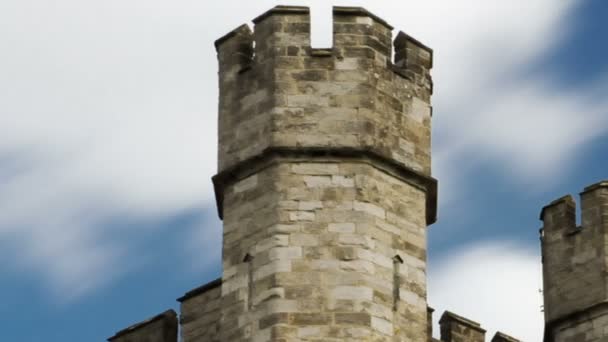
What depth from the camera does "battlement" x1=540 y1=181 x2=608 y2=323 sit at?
28.8 m

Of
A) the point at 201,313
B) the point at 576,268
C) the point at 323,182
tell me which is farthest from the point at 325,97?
the point at 576,268

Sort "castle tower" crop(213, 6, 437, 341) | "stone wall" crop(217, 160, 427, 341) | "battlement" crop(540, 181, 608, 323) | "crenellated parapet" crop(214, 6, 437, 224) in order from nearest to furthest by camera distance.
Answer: "stone wall" crop(217, 160, 427, 341) < "castle tower" crop(213, 6, 437, 341) < "crenellated parapet" crop(214, 6, 437, 224) < "battlement" crop(540, 181, 608, 323)

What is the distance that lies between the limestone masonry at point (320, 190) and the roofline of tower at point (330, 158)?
1 cm

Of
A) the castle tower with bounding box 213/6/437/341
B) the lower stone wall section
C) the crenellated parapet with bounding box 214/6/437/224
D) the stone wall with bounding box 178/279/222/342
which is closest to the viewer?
the castle tower with bounding box 213/6/437/341

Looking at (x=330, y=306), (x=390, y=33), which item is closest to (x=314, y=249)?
(x=330, y=306)

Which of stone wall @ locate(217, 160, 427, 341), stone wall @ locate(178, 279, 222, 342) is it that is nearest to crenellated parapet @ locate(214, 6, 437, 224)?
stone wall @ locate(217, 160, 427, 341)

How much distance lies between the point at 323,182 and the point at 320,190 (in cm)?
11

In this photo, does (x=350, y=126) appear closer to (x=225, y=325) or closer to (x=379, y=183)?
(x=379, y=183)

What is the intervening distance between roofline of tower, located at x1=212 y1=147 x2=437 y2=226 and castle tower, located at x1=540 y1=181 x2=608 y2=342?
3.97m

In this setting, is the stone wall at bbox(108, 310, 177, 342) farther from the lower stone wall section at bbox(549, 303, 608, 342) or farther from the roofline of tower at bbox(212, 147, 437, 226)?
the lower stone wall section at bbox(549, 303, 608, 342)

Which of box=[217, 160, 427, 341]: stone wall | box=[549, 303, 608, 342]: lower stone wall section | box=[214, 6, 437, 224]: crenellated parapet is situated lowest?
box=[217, 160, 427, 341]: stone wall

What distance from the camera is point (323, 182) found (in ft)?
80.2

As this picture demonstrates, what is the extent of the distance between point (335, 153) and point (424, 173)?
1163 mm

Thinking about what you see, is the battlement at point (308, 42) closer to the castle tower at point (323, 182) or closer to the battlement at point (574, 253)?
the castle tower at point (323, 182)
